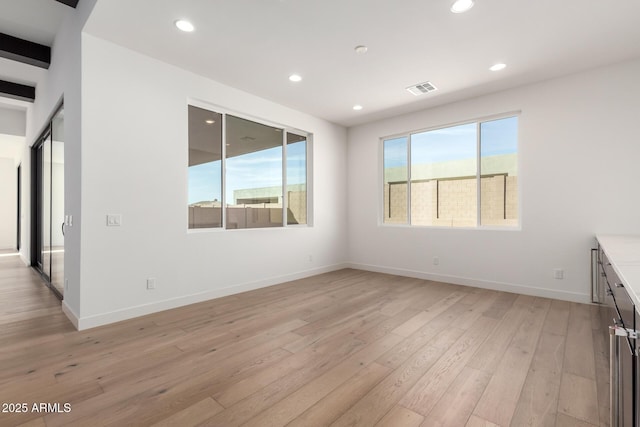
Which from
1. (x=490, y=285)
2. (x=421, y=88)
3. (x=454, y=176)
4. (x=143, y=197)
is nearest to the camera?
(x=143, y=197)

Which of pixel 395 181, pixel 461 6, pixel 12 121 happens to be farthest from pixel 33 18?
pixel 395 181

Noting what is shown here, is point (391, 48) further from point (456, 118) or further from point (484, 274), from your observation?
point (484, 274)

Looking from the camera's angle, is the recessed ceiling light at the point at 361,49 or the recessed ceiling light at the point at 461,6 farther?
the recessed ceiling light at the point at 361,49

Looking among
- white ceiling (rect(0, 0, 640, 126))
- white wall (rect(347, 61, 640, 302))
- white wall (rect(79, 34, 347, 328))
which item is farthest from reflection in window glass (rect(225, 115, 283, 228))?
white wall (rect(347, 61, 640, 302))

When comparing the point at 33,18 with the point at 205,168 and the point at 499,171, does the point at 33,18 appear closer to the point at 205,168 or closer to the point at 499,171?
the point at 205,168

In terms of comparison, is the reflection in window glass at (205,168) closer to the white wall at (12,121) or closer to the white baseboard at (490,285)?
the white baseboard at (490,285)

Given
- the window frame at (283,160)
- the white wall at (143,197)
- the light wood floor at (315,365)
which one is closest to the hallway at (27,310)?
the light wood floor at (315,365)

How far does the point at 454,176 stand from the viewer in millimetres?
4836

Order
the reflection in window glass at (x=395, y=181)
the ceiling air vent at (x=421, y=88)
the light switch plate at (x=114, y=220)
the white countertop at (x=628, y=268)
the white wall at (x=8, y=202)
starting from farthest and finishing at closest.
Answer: the white wall at (x=8, y=202) < the reflection in window glass at (x=395, y=181) < the ceiling air vent at (x=421, y=88) < the light switch plate at (x=114, y=220) < the white countertop at (x=628, y=268)

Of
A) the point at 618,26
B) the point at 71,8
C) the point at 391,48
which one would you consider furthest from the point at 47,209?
the point at 618,26

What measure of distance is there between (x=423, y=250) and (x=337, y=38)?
3574 millimetres

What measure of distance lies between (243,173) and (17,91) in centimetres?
436

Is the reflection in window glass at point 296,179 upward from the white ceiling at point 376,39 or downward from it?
downward

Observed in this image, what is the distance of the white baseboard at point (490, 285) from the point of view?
12.2 feet
